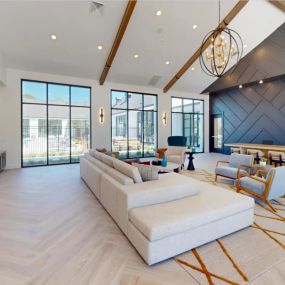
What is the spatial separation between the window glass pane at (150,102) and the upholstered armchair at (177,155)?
3886mm

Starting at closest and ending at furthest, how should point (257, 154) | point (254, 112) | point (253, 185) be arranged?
point (253, 185), point (257, 154), point (254, 112)

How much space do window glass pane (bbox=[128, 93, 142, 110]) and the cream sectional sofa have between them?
7.03m

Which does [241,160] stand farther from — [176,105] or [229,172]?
[176,105]

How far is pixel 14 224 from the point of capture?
2.92 m

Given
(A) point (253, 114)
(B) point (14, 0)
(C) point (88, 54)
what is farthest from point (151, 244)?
(A) point (253, 114)

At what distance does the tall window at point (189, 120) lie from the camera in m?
11.3

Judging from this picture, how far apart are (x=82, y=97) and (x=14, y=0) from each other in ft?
13.6

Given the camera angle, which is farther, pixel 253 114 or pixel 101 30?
pixel 253 114

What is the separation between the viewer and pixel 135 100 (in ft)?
32.9

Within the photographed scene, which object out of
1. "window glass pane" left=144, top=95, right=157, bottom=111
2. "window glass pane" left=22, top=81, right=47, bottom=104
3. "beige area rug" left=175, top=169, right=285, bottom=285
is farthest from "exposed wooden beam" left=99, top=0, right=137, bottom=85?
"beige area rug" left=175, top=169, right=285, bottom=285

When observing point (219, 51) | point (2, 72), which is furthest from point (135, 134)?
point (219, 51)

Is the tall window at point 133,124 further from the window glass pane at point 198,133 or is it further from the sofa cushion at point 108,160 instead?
the sofa cushion at point 108,160

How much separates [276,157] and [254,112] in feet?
12.5

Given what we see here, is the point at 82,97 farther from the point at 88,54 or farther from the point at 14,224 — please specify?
the point at 14,224
